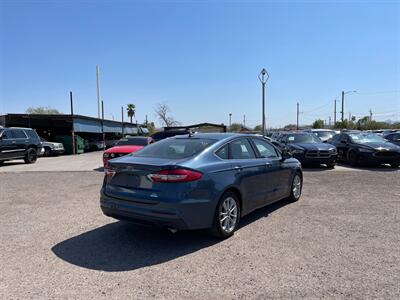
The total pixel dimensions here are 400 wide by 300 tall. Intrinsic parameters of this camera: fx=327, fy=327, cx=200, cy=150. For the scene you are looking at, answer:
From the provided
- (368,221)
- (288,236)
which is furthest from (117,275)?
(368,221)

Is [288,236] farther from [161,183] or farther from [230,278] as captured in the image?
[161,183]

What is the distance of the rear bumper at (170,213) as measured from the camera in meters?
4.24

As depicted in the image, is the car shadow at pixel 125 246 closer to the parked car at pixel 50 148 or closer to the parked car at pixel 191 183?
the parked car at pixel 191 183

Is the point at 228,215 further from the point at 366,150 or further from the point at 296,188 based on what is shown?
the point at 366,150

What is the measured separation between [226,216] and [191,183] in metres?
0.94

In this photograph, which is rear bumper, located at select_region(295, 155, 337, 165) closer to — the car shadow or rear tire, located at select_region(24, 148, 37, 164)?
the car shadow

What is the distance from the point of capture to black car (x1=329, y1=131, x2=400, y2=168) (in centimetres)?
1351

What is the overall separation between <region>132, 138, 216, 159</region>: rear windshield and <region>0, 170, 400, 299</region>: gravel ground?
1273 mm

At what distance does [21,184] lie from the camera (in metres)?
10.2

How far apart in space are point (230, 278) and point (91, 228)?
2.86 m

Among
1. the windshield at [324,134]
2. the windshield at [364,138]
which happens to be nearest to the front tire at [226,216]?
the windshield at [364,138]

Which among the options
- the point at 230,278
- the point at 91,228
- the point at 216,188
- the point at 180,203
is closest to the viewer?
the point at 230,278

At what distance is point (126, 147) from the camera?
12922mm

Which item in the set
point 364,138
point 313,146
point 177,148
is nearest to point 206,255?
point 177,148
